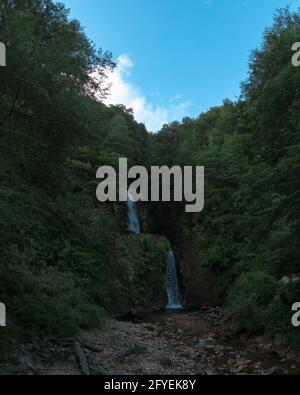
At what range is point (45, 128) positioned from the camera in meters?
7.95

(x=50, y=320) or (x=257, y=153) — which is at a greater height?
(x=257, y=153)

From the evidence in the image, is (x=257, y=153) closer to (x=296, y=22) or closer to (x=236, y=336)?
(x=296, y=22)

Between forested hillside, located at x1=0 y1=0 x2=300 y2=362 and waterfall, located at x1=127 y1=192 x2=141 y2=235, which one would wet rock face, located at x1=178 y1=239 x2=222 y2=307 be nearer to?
forested hillside, located at x1=0 y1=0 x2=300 y2=362

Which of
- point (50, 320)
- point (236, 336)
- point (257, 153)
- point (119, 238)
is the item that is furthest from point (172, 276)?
point (50, 320)

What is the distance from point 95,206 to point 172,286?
591cm

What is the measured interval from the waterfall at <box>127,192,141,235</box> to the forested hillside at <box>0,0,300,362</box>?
99 centimetres

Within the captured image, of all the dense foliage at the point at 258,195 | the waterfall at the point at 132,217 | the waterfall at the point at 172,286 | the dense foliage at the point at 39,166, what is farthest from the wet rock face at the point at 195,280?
the dense foliage at the point at 39,166

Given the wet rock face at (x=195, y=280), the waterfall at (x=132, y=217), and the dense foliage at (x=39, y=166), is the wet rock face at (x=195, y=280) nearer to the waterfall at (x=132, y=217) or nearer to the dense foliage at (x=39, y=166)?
the waterfall at (x=132, y=217)

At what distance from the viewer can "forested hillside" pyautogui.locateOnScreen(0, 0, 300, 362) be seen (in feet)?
23.9

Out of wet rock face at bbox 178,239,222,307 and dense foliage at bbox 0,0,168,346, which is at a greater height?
dense foliage at bbox 0,0,168,346

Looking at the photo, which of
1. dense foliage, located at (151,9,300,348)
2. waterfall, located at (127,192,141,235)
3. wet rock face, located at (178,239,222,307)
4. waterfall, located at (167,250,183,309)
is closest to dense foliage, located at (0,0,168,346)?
dense foliage, located at (151,9,300,348)

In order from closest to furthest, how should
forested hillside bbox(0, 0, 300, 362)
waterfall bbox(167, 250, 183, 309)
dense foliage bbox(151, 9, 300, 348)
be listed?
forested hillside bbox(0, 0, 300, 362) → dense foliage bbox(151, 9, 300, 348) → waterfall bbox(167, 250, 183, 309)

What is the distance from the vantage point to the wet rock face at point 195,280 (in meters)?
20.6
